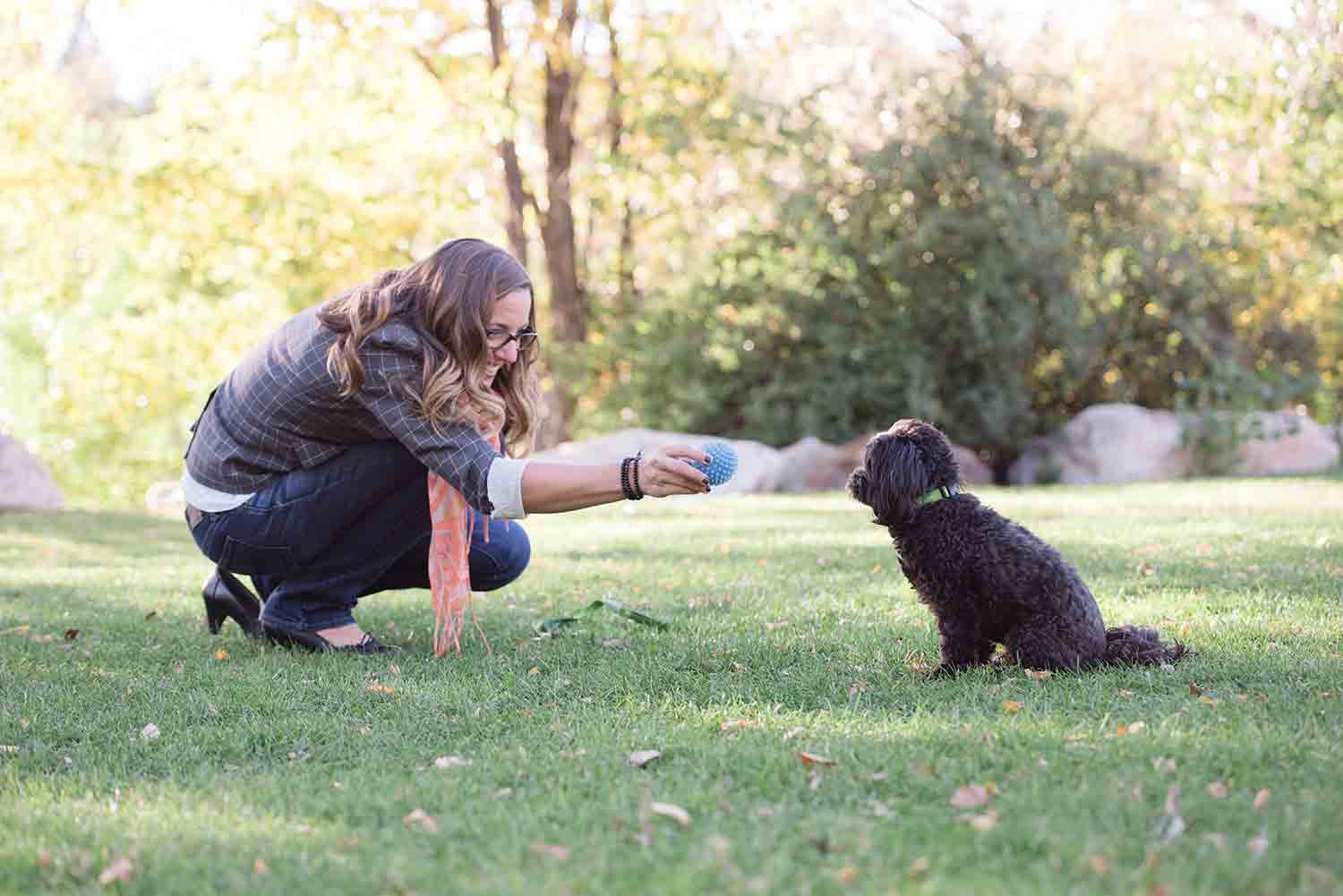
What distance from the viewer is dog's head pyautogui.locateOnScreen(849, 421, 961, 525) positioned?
3703 millimetres

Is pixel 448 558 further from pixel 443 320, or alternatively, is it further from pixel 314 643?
pixel 443 320

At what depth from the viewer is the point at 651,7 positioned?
17.1 m

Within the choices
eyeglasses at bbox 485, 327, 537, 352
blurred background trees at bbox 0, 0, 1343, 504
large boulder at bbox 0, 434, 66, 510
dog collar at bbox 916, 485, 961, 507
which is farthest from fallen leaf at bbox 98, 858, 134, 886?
blurred background trees at bbox 0, 0, 1343, 504

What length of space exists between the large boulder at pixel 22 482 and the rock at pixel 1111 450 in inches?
385

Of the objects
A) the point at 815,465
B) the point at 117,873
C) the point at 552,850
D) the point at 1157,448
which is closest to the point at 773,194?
the point at 815,465

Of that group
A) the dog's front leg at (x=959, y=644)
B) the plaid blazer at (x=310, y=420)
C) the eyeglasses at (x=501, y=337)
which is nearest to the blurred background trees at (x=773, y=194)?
the dog's front leg at (x=959, y=644)

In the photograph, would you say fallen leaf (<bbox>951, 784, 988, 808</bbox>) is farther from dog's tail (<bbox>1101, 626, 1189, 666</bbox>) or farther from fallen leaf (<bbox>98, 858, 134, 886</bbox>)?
fallen leaf (<bbox>98, 858, 134, 886</bbox>)

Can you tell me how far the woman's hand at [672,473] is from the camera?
352cm

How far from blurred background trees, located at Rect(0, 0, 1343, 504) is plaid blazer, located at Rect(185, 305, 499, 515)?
9.73m

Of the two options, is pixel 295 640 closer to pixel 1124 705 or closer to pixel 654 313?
pixel 1124 705

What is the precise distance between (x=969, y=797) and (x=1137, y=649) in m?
1.37

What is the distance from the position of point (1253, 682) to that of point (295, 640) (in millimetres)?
3053

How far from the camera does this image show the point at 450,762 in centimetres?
300

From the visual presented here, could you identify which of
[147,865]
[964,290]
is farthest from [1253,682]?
[964,290]
